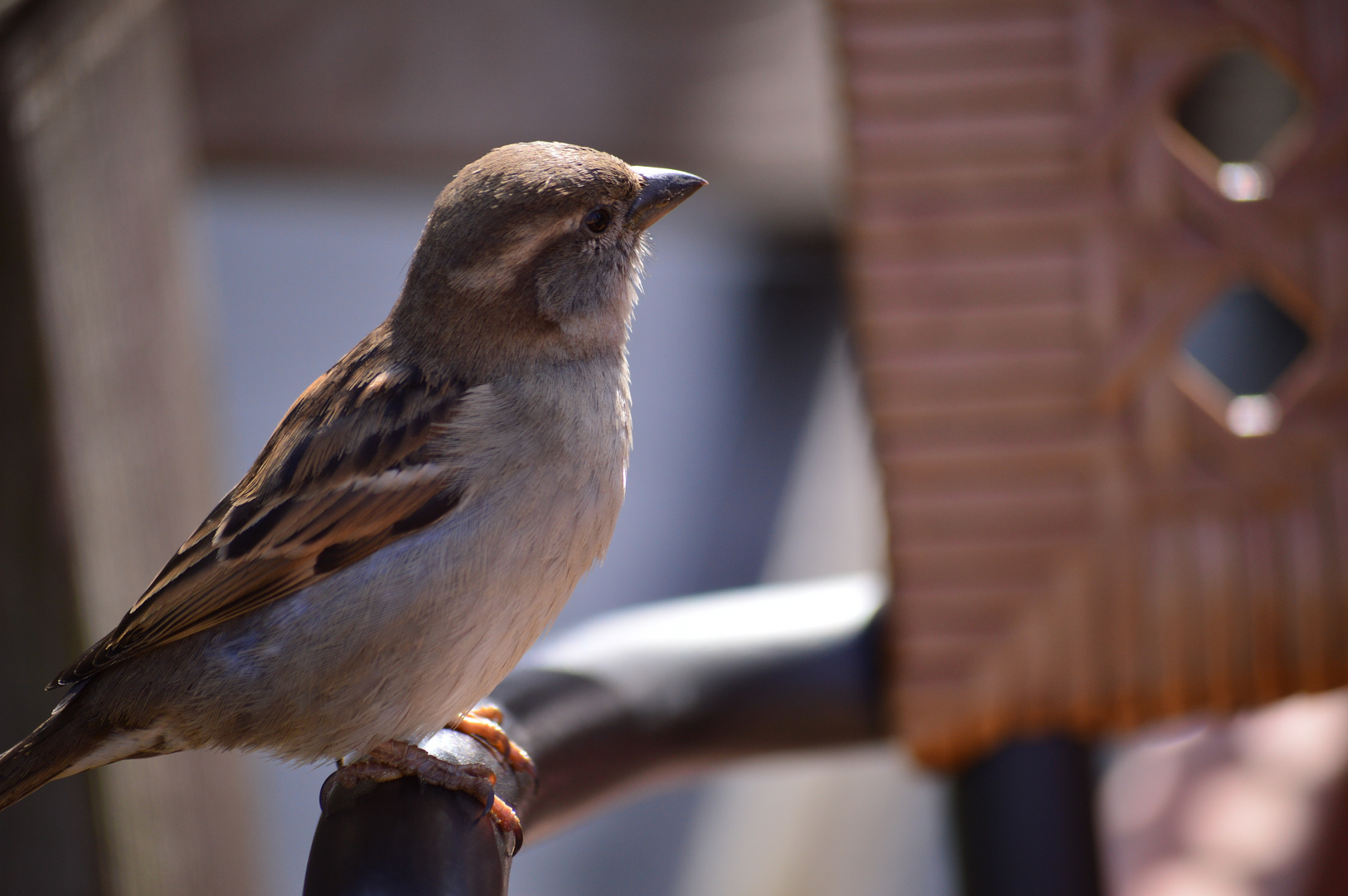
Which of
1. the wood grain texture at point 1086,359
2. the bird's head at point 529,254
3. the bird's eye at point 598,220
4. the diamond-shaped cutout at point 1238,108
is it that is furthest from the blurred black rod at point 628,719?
the diamond-shaped cutout at point 1238,108

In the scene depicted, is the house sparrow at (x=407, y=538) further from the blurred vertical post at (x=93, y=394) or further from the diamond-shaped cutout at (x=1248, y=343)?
the diamond-shaped cutout at (x=1248, y=343)

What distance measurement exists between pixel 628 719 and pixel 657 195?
0.78 meters

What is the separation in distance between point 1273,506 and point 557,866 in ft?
8.57

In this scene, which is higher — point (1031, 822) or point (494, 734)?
point (494, 734)

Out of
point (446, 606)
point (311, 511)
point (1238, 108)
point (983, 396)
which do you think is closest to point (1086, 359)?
point (983, 396)

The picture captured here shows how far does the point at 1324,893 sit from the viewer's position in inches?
81.7

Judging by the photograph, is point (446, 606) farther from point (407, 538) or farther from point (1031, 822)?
point (1031, 822)

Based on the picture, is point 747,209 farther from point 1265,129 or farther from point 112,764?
point 112,764

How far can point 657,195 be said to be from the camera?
1.73 m

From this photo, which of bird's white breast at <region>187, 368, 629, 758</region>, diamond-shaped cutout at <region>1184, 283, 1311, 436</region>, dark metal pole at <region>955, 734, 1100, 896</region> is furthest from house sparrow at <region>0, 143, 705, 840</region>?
diamond-shaped cutout at <region>1184, 283, 1311, 436</region>

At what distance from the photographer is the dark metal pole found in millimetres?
1609

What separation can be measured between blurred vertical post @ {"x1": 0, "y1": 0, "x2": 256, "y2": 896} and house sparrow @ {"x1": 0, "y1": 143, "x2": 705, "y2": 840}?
0.17 m

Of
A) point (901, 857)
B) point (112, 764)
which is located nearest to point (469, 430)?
point (112, 764)

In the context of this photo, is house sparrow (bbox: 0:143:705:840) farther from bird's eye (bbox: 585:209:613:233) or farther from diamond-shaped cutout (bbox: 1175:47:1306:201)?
diamond-shaped cutout (bbox: 1175:47:1306:201)
